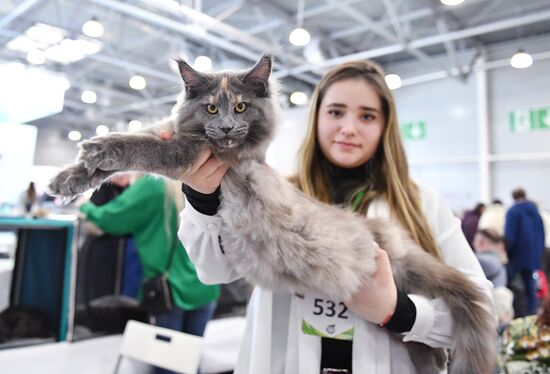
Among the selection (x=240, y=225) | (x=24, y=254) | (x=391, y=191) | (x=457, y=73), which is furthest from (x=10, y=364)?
(x=457, y=73)

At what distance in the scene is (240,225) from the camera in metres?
1.01

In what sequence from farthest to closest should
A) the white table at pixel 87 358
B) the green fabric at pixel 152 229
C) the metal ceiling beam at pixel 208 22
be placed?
the metal ceiling beam at pixel 208 22 < the green fabric at pixel 152 229 < the white table at pixel 87 358

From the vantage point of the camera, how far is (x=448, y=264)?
1.25 m

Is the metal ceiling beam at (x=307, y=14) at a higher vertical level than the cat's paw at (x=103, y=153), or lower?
higher

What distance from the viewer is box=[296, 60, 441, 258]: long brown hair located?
125 cm

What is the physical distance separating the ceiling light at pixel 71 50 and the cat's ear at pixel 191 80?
5926 millimetres

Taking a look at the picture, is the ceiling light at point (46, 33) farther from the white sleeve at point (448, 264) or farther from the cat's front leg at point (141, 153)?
the white sleeve at point (448, 264)

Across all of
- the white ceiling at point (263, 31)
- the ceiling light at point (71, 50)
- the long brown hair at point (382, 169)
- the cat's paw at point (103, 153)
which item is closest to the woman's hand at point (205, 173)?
the cat's paw at point (103, 153)

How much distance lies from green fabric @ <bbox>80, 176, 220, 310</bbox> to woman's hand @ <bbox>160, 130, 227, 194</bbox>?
3.77 ft

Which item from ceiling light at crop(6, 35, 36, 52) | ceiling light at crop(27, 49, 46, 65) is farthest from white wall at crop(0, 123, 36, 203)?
ceiling light at crop(6, 35, 36, 52)

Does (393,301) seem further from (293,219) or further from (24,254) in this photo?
(24,254)

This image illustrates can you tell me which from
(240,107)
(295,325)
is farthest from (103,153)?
(295,325)

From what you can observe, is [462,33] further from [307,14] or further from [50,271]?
[50,271]

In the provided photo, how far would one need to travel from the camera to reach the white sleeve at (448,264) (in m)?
1.07
